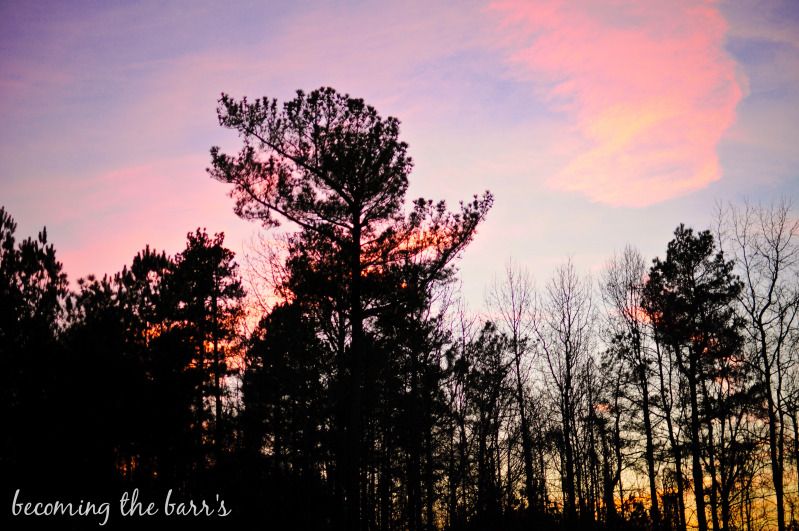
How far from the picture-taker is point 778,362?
66.4 feet

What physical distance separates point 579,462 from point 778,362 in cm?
1170

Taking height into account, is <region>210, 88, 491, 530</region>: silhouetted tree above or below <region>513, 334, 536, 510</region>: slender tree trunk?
above

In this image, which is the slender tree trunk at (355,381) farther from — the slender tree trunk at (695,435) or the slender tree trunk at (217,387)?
the slender tree trunk at (695,435)

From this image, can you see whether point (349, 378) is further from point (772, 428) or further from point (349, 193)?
point (772, 428)

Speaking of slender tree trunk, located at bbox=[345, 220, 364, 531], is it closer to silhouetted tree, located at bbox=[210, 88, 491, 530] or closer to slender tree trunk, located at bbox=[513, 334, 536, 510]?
silhouetted tree, located at bbox=[210, 88, 491, 530]

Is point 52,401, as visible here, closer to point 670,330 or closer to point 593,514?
point 670,330

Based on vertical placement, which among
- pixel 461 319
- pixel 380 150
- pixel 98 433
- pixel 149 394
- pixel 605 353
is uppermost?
pixel 380 150

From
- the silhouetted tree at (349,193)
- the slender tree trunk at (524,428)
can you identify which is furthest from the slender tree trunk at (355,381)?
the slender tree trunk at (524,428)

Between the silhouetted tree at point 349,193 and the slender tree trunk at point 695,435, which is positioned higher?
the silhouetted tree at point 349,193

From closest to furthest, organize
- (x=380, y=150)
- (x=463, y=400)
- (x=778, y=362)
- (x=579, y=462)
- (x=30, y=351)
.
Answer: (x=30, y=351), (x=380, y=150), (x=778, y=362), (x=463, y=400), (x=579, y=462)

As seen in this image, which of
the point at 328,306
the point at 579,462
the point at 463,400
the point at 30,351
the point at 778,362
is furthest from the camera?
the point at 579,462

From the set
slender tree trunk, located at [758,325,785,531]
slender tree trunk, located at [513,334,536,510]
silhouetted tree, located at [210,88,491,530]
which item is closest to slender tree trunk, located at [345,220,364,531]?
silhouetted tree, located at [210,88,491,530]

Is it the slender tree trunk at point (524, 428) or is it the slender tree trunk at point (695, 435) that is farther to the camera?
the slender tree trunk at point (524, 428)

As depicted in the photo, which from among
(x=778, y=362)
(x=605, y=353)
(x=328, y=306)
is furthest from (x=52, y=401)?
(x=778, y=362)
